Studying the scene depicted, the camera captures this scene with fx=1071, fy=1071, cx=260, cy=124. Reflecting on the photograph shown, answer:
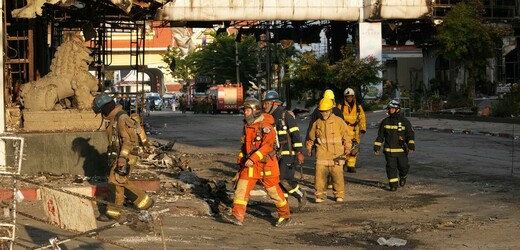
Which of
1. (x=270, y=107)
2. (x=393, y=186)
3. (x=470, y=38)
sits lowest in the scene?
(x=393, y=186)

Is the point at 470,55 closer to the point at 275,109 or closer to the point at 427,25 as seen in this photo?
the point at 427,25

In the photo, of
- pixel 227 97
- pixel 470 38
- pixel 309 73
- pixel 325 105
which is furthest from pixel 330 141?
pixel 227 97

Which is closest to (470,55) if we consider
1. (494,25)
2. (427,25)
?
(494,25)

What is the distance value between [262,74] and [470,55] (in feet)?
88.0

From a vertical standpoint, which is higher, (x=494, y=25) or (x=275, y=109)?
(x=494, y=25)

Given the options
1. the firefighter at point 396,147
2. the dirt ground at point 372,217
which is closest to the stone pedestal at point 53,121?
the dirt ground at point 372,217

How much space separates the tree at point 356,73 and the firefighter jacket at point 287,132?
37372 mm

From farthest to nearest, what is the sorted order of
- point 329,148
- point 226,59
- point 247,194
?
point 226,59 → point 329,148 → point 247,194

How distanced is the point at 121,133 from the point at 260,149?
173 centimetres

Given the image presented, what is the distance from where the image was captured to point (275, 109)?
16.0m

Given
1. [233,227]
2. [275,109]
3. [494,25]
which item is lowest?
[233,227]

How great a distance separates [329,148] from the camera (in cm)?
1612

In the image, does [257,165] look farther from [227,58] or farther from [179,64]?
[179,64]

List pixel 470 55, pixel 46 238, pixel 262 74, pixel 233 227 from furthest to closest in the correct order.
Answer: pixel 262 74 < pixel 470 55 < pixel 233 227 < pixel 46 238
